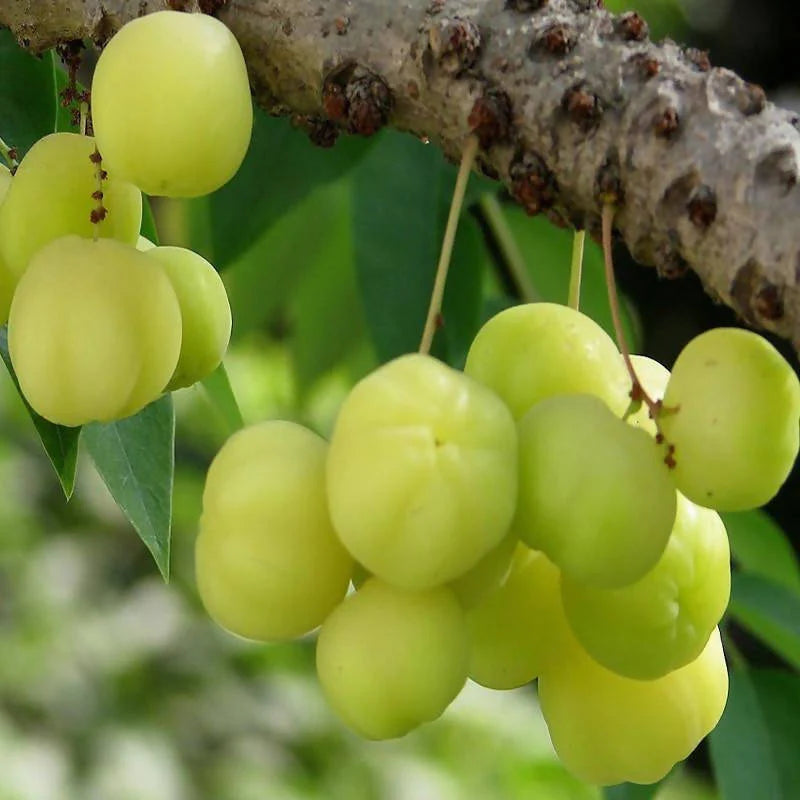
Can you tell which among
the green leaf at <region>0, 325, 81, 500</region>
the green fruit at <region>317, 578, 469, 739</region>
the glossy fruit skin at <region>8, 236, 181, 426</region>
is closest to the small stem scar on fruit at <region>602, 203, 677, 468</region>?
the green fruit at <region>317, 578, 469, 739</region>

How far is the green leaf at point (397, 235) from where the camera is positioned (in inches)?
50.4

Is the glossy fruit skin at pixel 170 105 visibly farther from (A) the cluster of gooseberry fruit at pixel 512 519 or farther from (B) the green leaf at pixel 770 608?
(B) the green leaf at pixel 770 608

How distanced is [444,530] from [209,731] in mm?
2254

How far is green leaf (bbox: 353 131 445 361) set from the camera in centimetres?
128

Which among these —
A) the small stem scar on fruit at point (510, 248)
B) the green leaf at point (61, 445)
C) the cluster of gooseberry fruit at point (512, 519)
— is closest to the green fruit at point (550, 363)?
the cluster of gooseberry fruit at point (512, 519)

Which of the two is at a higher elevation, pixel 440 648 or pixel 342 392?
pixel 440 648

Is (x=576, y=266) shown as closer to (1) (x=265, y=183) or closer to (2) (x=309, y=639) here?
(1) (x=265, y=183)

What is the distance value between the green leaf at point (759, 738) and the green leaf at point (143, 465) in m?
0.56

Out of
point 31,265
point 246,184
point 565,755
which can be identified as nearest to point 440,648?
point 565,755

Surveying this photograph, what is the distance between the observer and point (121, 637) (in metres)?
2.74

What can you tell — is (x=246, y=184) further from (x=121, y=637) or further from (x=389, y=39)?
(x=121, y=637)

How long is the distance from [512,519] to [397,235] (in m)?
0.75

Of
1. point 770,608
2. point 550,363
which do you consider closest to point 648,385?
point 550,363

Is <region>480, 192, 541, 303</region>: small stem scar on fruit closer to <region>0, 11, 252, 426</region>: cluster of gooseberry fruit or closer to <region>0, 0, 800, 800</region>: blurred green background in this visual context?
<region>0, 0, 800, 800</region>: blurred green background
